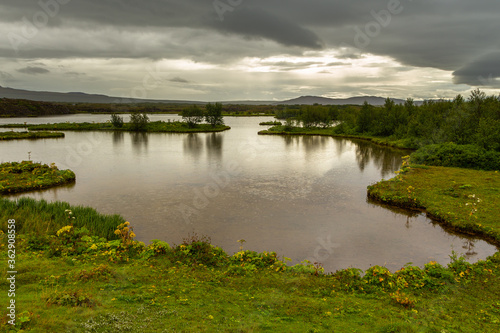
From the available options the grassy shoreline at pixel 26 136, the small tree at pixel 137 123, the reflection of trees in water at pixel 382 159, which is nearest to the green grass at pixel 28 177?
the reflection of trees in water at pixel 382 159

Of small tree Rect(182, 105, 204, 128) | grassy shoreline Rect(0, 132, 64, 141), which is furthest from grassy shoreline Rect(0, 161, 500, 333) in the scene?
small tree Rect(182, 105, 204, 128)

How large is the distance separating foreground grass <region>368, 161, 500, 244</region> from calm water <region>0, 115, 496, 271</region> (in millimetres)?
Result: 1030

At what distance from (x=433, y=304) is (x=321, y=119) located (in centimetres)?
7712

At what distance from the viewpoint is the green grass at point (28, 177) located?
2246 centimetres

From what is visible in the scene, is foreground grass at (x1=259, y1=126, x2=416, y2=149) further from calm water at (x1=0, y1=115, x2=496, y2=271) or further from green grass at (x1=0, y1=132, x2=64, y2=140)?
green grass at (x1=0, y1=132, x2=64, y2=140)

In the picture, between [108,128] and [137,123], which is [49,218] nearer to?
[137,123]

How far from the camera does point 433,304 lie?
877cm

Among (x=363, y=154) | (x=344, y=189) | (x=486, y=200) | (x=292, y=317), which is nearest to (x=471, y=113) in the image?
(x=363, y=154)

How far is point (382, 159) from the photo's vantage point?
39219 mm

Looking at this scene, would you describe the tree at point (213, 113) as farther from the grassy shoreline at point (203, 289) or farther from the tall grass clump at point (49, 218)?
the grassy shoreline at point (203, 289)

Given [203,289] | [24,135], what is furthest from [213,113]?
[203,289]

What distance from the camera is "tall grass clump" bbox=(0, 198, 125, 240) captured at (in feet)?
43.3

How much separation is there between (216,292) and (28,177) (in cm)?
2388

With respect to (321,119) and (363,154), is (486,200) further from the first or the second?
(321,119)
